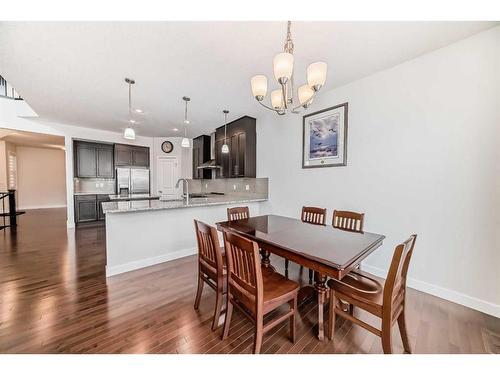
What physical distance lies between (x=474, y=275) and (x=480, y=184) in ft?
2.88

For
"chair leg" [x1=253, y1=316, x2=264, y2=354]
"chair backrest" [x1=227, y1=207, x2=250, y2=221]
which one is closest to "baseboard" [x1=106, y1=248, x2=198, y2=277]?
Answer: "chair backrest" [x1=227, y1=207, x2=250, y2=221]

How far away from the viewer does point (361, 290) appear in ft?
4.55

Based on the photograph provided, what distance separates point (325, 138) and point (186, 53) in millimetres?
2181

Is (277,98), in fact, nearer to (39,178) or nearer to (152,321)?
(152,321)

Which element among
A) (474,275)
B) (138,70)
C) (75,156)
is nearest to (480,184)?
(474,275)

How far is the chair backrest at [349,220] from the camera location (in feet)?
6.83

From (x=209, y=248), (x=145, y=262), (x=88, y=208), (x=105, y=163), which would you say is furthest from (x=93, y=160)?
(x=209, y=248)

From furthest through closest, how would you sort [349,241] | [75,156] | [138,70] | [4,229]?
1. [75,156]
2. [4,229]
3. [138,70]
4. [349,241]

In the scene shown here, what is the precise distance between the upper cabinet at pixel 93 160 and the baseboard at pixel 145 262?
13.9ft

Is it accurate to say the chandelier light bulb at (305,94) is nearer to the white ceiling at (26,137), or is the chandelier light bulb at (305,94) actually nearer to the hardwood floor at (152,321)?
the hardwood floor at (152,321)

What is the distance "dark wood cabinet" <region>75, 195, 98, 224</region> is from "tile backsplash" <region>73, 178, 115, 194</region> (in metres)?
0.45

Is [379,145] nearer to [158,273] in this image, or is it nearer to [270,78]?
[270,78]

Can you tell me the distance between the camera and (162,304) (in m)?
1.94

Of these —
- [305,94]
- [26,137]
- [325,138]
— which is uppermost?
[26,137]
